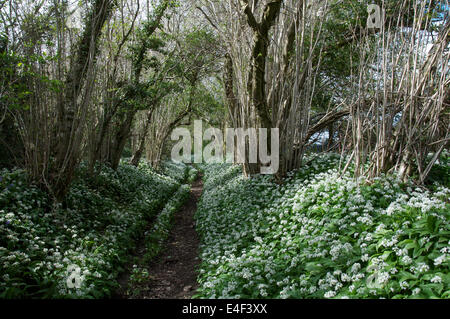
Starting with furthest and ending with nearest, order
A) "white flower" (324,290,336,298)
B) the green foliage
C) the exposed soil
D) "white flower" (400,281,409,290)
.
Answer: the exposed soil → the green foliage → "white flower" (324,290,336,298) → "white flower" (400,281,409,290)

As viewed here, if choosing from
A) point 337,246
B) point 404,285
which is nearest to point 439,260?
point 404,285

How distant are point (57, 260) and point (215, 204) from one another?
414 centimetres

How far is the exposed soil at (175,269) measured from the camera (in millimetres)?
4066

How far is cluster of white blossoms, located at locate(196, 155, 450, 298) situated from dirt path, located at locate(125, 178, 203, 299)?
0.85 feet

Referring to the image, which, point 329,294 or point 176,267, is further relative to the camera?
point 176,267

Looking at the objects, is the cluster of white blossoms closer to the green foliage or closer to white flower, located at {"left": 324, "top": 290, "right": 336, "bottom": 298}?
white flower, located at {"left": 324, "top": 290, "right": 336, "bottom": 298}

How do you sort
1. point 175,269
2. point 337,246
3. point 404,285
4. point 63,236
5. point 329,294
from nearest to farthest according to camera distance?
point 404,285 < point 329,294 < point 337,246 < point 63,236 < point 175,269

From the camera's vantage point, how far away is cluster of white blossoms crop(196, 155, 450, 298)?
9.03 feet

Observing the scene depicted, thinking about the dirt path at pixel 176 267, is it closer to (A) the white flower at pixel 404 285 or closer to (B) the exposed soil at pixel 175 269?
(B) the exposed soil at pixel 175 269

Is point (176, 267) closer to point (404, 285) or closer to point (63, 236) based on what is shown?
point (63, 236)

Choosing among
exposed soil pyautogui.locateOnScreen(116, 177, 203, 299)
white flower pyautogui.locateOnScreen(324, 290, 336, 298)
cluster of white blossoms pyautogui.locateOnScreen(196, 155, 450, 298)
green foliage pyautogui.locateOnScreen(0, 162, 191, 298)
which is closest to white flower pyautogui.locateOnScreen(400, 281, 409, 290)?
cluster of white blossoms pyautogui.locateOnScreen(196, 155, 450, 298)

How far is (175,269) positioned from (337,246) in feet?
8.46

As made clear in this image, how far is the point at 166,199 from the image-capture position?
9.97 meters

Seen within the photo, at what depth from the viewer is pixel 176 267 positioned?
16.3 feet
